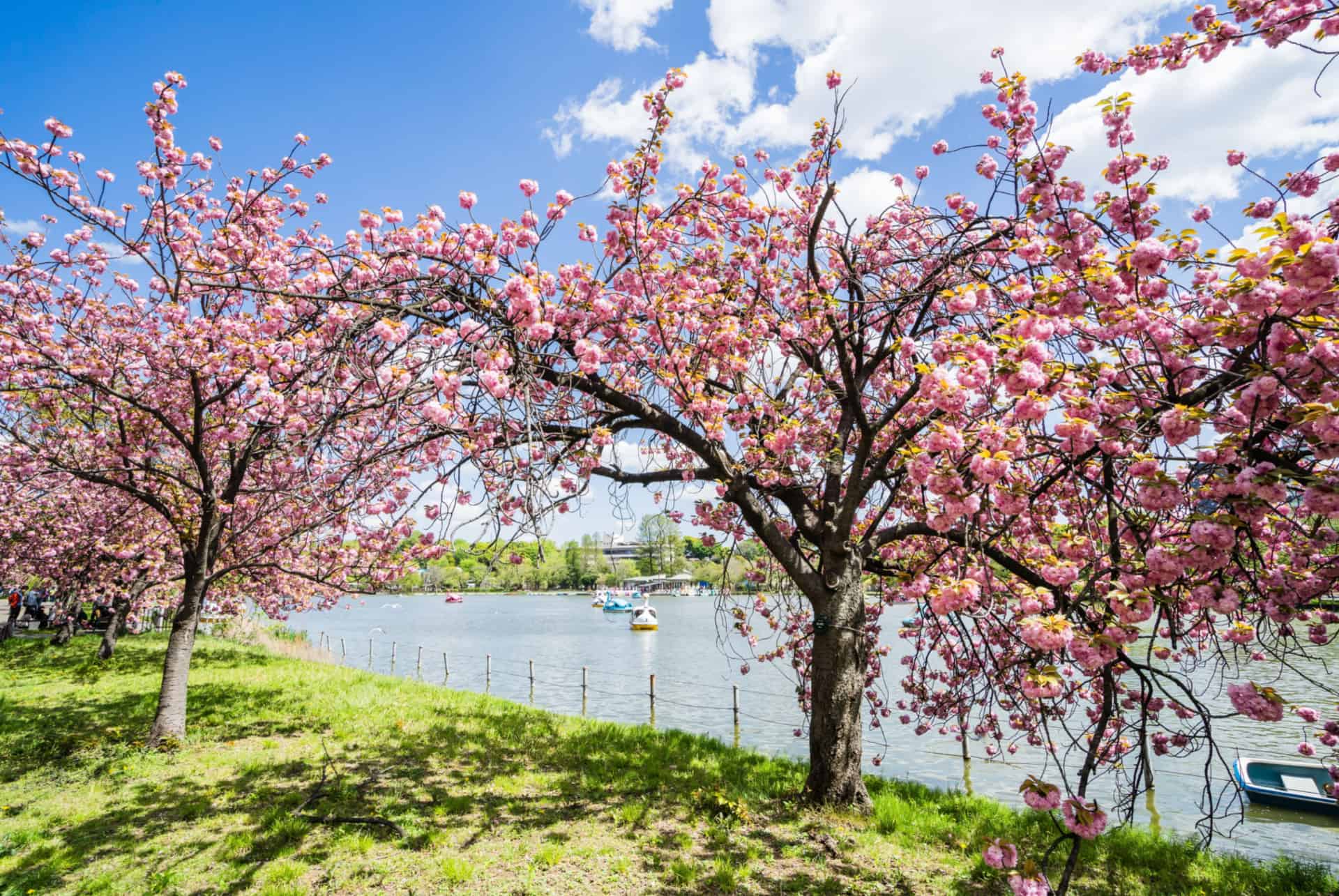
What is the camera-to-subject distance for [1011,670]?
7.32 meters

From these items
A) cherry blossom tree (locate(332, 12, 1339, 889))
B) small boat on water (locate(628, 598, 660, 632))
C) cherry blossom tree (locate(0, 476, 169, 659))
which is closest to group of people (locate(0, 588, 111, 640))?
cherry blossom tree (locate(0, 476, 169, 659))

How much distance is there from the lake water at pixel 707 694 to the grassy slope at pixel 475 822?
1.36 m

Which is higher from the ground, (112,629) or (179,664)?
(179,664)

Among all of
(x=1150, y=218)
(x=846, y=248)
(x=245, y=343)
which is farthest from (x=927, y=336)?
(x=245, y=343)

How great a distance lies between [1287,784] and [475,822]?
12160 mm

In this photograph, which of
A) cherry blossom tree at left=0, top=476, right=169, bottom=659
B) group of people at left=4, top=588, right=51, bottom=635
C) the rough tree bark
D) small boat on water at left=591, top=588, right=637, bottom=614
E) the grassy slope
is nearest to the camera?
the grassy slope

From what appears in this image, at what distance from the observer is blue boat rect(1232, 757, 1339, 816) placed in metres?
9.05

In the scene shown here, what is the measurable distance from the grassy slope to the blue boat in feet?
16.8

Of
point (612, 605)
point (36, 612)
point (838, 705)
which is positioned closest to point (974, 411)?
point (838, 705)

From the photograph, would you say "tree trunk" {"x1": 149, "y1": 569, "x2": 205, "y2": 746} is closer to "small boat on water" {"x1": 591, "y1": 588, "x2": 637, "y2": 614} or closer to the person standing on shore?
the person standing on shore

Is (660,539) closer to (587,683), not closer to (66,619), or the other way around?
(587,683)

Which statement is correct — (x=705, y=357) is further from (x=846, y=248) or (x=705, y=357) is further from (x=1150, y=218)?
(x=1150, y=218)

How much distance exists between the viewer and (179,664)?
27.8ft

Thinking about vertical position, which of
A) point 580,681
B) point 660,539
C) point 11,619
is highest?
Result: point 660,539
